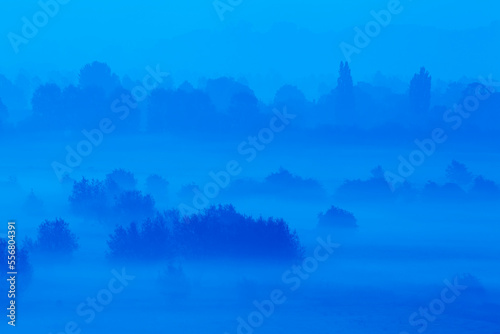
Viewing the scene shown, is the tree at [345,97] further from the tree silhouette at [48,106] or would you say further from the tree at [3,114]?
the tree at [3,114]

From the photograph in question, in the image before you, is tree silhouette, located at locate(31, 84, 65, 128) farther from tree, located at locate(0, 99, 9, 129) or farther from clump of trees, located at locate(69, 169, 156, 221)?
clump of trees, located at locate(69, 169, 156, 221)

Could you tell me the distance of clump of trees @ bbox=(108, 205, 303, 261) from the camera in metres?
14.8

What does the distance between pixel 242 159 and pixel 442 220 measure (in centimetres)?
A: 778

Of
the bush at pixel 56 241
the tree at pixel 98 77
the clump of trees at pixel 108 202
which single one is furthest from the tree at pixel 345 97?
the bush at pixel 56 241

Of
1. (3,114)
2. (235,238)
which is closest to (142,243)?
(235,238)

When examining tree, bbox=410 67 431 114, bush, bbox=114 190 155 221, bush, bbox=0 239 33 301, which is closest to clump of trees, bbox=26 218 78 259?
bush, bbox=0 239 33 301

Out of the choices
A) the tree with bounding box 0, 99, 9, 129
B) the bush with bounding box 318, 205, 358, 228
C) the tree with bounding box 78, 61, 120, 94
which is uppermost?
the tree with bounding box 78, 61, 120, 94

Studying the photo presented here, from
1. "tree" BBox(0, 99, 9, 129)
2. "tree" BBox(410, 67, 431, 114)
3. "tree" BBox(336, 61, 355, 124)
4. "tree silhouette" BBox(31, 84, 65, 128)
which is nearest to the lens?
"tree" BBox(0, 99, 9, 129)

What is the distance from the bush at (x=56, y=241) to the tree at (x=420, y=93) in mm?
16150

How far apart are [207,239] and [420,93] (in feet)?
51.4

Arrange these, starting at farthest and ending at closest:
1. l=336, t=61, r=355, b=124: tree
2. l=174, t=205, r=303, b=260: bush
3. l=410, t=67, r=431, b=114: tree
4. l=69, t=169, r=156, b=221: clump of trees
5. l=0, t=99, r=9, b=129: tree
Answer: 1. l=410, t=67, r=431, b=114: tree
2. l=336, t=61, r=355, b=124: tree
3. l=0, t=99, r=9, b=129: tree
4. l=69, t=169, r=156, b=221: clump of trees
5. l=174, t=205, r=303, b=260: bush

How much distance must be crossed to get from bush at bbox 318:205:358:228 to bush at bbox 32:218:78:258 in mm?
6105

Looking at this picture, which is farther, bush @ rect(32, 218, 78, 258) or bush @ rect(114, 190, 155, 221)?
bush @ rect(114, 190, 155, 221)

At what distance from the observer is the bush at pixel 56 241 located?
48.1 feet
